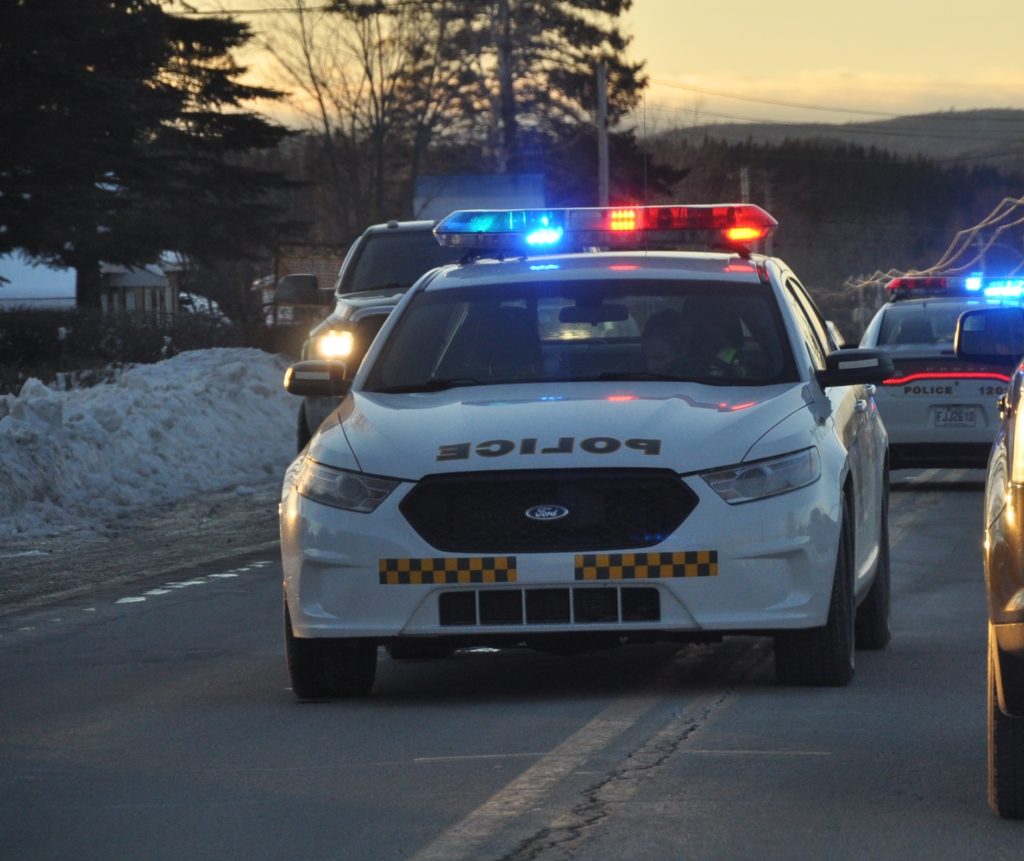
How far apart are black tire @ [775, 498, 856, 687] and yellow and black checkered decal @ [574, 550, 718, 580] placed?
1.58 feet

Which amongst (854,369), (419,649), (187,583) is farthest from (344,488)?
(187,583)

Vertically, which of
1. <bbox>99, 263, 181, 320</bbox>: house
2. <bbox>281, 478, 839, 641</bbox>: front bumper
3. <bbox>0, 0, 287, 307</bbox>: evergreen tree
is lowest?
<bbox>99, 263, 181, 320</bbox>: house

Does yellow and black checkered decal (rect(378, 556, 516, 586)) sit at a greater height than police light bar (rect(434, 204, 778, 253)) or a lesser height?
lesser

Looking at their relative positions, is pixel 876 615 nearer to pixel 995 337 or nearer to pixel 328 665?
pixel 328 665

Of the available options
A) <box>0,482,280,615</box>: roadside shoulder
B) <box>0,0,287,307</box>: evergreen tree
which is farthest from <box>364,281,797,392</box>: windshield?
<box>0,0,287,307</box>: evergreen tree

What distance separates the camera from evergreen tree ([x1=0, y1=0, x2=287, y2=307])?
37594mm

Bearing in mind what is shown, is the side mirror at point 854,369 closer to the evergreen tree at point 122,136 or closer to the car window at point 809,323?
the car window at point 809,323

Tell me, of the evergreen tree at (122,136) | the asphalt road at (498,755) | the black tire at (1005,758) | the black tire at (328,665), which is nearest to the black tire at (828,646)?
the asphalt road at (498,755)

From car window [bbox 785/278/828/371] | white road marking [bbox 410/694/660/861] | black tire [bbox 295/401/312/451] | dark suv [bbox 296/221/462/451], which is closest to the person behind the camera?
white road marking [bbox 410/694/660/861]

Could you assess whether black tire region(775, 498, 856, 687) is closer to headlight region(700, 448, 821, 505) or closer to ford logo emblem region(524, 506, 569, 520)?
headlight region(700, 448, 821, 505)

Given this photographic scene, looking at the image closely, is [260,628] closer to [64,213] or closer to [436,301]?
[436,301]

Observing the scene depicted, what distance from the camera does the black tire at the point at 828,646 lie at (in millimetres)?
7867

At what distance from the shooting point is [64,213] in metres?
39.7

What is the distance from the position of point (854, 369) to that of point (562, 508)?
5.11 feet
